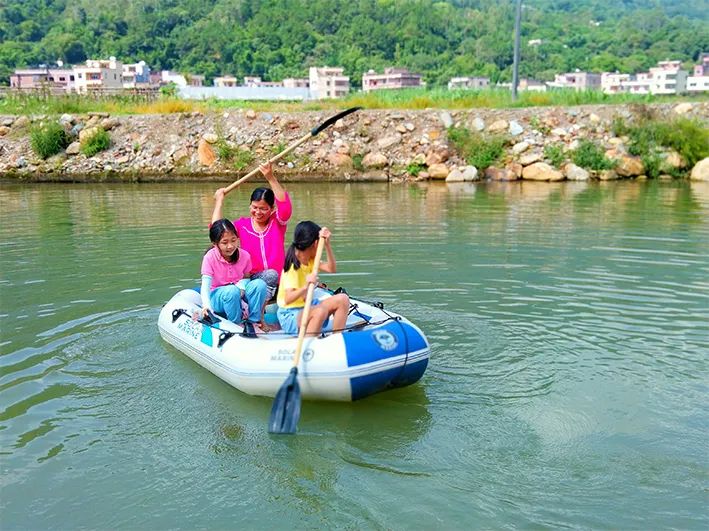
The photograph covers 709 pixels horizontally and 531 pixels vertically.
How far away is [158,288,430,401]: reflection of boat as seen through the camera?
4773mm

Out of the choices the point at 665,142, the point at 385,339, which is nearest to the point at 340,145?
the point at 665,142

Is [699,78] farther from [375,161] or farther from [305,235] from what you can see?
[305,235]

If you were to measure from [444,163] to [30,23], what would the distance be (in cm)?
8664

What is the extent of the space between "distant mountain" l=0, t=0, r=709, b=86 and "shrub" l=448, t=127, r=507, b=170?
67104 millimetres

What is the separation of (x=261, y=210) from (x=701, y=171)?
51.0 ft

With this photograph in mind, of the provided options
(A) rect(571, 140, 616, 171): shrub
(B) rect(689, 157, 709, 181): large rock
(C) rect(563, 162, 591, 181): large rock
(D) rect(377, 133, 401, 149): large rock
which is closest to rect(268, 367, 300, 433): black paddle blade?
(C) rect(563, 162, 591, 181): large rock

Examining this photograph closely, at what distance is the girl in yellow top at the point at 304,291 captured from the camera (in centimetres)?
506

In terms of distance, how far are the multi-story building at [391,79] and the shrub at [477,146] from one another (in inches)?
2315

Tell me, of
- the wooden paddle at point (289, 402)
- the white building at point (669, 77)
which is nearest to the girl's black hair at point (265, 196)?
the wooden paddle at point (289, 402)

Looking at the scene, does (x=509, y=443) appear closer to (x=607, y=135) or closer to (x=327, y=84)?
(x=607, y=135)

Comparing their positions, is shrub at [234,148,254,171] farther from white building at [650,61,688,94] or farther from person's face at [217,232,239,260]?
white building at [650,61,688,94]

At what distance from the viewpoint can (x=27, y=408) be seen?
197 inches

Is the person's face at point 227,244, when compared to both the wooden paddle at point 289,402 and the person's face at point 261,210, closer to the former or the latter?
the person's face at point 261,210

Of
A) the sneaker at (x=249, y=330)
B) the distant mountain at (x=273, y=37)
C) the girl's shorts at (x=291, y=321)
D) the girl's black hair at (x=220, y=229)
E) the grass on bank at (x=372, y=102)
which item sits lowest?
the sneaker at (x=249, y=330)
